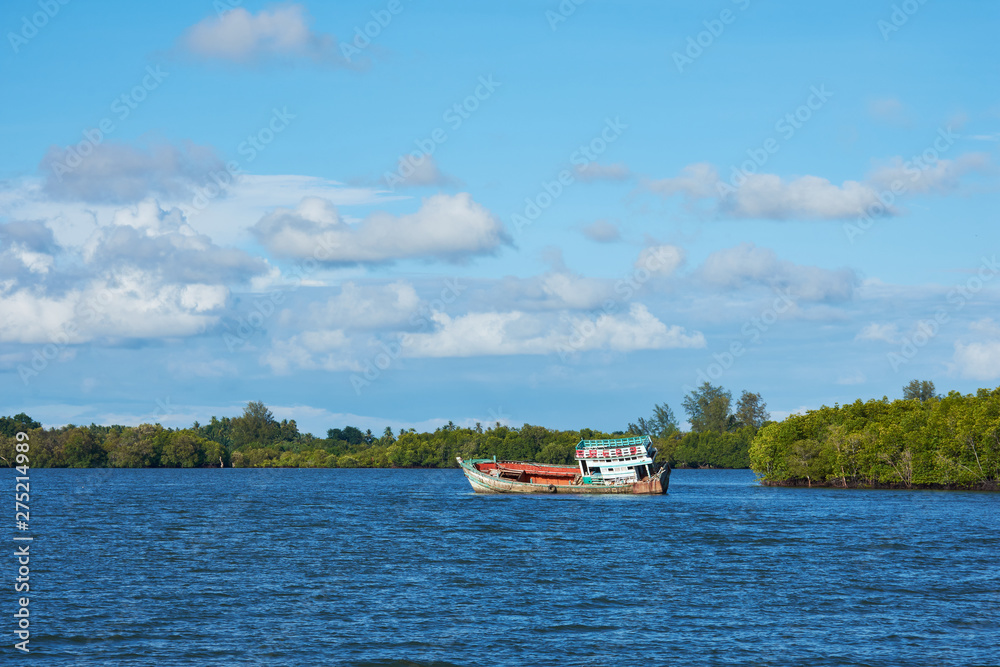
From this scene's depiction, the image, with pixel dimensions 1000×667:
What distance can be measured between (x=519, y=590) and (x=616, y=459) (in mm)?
82471

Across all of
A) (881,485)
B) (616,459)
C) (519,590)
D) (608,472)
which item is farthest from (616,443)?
(519,590)

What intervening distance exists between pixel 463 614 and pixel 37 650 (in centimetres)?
1691

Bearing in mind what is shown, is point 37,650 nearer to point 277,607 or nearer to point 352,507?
point 277,607

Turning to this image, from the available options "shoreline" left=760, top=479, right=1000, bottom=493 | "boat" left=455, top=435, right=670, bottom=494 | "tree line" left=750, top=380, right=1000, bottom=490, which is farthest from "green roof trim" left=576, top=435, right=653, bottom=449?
"shoreline" left=760, top=479, right=1000, bottom=493

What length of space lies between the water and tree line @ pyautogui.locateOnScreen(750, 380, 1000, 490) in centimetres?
3372

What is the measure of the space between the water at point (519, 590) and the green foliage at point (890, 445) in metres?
33.9

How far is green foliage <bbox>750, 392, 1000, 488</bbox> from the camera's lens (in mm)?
123375

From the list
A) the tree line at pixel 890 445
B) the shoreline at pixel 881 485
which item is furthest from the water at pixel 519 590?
the shoreline at pixel 881 485

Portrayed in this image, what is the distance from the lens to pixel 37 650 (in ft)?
112

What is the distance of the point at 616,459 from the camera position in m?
129

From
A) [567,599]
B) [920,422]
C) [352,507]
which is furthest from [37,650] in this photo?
[920,422]

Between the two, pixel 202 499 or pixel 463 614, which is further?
pixel 202 499

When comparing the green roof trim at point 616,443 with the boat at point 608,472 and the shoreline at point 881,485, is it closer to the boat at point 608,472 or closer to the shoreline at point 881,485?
the boat at point 608,472

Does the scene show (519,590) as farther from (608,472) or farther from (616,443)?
(616,443)
